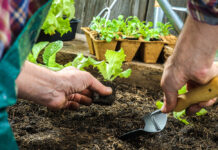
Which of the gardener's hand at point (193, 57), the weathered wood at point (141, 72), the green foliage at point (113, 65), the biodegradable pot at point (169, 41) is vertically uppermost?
the gardener's hand at point (193, 57)

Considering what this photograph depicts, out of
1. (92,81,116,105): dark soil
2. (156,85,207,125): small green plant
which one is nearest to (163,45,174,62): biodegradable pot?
(156,85,207,125): small green plant

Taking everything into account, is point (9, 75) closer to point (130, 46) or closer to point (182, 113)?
point (182, 113)

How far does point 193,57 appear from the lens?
783mm

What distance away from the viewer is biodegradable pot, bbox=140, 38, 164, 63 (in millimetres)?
1883

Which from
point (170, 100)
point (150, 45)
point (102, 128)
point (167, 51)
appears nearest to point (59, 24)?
point (150, 45)

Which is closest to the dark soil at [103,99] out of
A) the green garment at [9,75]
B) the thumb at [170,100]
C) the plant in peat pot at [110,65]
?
the plant in peat pot at [110,65]

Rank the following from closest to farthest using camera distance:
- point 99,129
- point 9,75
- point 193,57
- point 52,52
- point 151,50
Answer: point 9,75 → point 193,57 → point 99,129 → point 52,52 → point 151,50

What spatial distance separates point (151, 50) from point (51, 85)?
107 cm

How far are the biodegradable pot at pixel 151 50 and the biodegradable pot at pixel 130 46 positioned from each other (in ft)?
0.18

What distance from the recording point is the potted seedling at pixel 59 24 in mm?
1923

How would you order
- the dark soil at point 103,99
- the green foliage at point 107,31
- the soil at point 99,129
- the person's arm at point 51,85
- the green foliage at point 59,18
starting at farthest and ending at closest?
the green foliage at point 59,18
the green foliage at point 107,31
the dark soil at point 103,99
the soil at point 99,129
the person's arm at point 51,85

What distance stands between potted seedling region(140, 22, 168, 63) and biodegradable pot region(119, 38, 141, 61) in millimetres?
55

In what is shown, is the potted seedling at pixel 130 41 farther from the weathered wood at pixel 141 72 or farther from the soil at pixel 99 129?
the soil at pixel 99 129

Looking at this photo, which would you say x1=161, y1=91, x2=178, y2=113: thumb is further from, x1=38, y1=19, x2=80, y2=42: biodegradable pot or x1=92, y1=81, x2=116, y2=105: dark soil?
x1=38, y1=19, x2=80, y2=42: biodegradable pot
